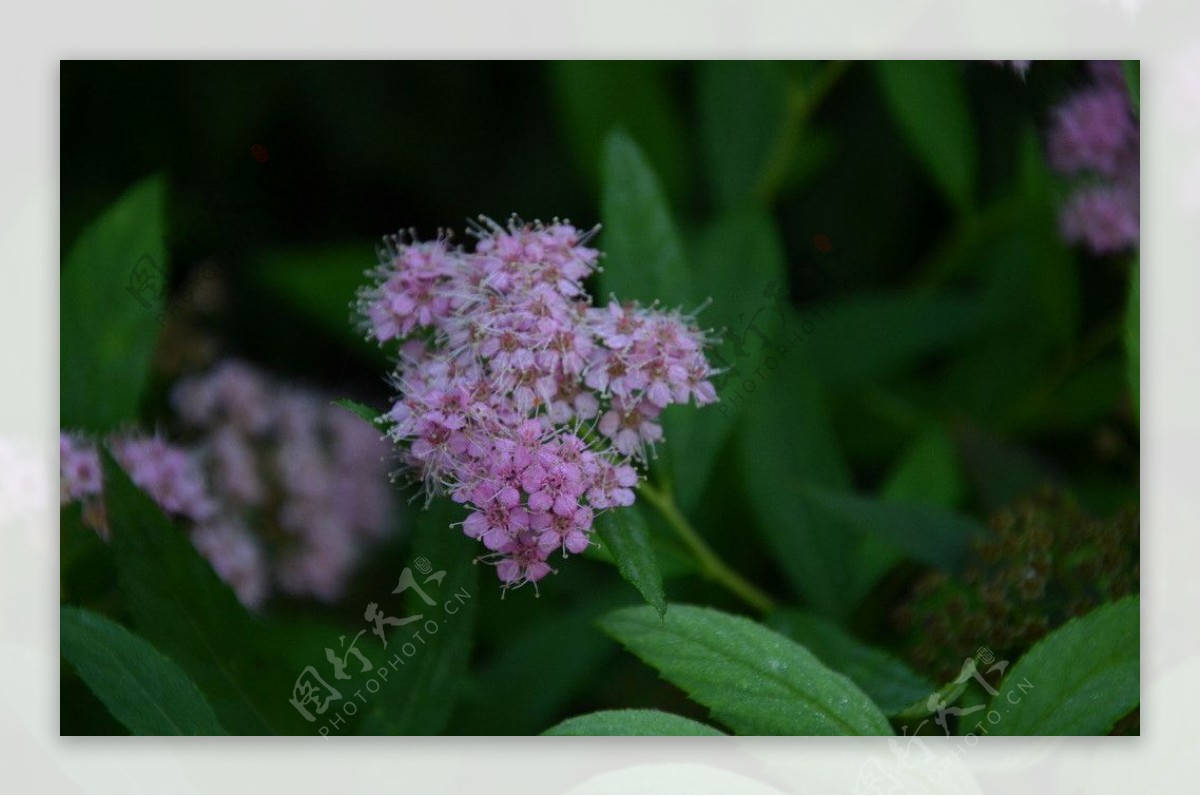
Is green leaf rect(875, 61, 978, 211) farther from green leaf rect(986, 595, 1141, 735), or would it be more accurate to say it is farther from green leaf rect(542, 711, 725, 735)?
green leaf rect(542, 711, 725, 735)

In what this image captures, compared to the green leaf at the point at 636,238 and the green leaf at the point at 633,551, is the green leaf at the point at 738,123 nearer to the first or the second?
→ the green leaf at the point at 636,238

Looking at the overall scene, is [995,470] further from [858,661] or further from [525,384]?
[525,384]

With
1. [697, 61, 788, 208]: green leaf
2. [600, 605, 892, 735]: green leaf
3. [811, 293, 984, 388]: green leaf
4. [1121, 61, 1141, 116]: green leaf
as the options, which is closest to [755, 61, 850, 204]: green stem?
[697, 61, 788, 208]: green leaf

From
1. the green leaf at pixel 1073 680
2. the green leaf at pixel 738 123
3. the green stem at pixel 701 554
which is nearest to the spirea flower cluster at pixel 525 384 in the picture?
the green stem at pixel 701 554

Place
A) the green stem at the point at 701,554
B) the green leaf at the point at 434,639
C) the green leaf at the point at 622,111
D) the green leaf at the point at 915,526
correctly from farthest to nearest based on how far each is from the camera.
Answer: the green leaf at the point at 622,111 < the green leaf at the point at 915,526 < the green stem at the point at 701,554 < the green leaf at the point at 434,639

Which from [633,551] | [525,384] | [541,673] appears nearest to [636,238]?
[525,384]

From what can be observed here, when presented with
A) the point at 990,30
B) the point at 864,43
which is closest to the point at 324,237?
the point at 864,43

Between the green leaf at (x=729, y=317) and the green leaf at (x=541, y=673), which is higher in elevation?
the green leaf at (x=729, y=317)
